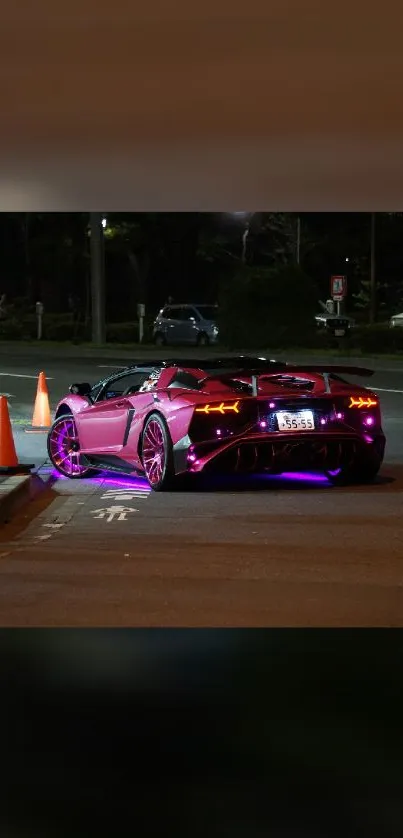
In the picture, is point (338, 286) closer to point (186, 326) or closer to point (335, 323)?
point (335, 323)

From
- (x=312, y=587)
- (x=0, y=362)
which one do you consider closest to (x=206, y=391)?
(x=312, y=587)

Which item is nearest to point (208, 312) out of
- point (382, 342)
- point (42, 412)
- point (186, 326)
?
point (186, 326)

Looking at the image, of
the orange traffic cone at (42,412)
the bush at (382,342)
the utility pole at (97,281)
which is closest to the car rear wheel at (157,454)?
the orange traffic cone at (42,412)

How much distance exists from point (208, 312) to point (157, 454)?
36022mm

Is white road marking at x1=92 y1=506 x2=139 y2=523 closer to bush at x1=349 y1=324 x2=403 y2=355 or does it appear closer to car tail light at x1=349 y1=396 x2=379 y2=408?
car tail light at x1=349 y1=396 x2=379 y2=408

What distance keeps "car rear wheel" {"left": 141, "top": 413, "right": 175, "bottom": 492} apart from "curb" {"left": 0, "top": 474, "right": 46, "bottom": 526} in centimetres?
111

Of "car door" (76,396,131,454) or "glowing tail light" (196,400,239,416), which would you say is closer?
"glowing tail light" (196,400,239,416)

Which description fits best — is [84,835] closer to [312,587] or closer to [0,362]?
[312,587]

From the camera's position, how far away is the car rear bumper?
1274 cm

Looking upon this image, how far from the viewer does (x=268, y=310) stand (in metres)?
44.8

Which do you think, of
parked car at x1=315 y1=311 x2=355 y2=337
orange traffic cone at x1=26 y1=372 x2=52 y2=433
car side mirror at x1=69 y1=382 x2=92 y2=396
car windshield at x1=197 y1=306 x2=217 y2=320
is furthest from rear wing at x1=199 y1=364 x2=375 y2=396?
parked car at x1=315 y1=311 x2=355 y2=337

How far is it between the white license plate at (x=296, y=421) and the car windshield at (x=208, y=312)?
35.5 metres

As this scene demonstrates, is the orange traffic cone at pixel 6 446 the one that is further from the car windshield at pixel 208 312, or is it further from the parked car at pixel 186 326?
the car windshield at pixel 208 312
